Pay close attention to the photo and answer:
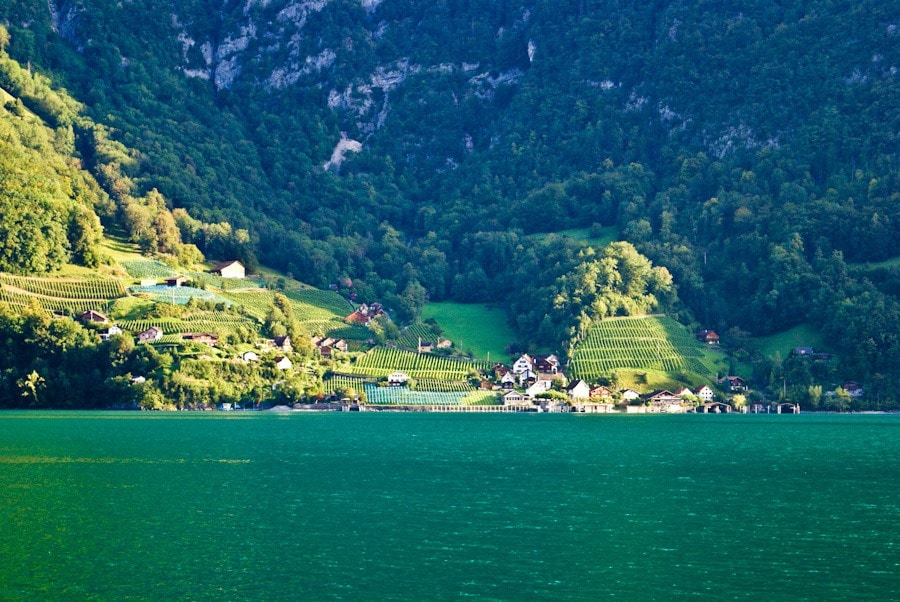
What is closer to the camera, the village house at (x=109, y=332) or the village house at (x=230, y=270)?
the village house at (x=109, y=332)

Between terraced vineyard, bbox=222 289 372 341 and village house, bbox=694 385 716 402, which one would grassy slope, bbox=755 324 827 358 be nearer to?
village house, bbox=694 385 716 402

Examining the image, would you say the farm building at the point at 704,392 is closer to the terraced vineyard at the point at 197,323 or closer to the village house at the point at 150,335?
the terraced vineyard at the point at 197,323

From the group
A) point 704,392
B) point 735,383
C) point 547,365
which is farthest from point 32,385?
point 735,383

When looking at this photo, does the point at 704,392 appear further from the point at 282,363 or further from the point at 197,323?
the point at 197,323

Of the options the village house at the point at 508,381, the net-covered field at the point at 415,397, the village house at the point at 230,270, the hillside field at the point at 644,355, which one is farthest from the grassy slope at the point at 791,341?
the village house at the point at 230,270

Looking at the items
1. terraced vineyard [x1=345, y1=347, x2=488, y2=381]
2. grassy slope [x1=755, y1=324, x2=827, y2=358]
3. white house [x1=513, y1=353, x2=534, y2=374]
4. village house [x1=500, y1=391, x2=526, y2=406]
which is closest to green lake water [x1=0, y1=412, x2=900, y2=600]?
village house [x1=500, y1=391, x2=526, y2=406]

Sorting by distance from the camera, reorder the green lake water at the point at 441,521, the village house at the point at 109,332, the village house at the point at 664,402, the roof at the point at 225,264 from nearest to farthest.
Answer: the green lake water at the point at 441,521
the village house at the point at 109,332
the village house at the point at 664,402
the roof at the point at 225,264
